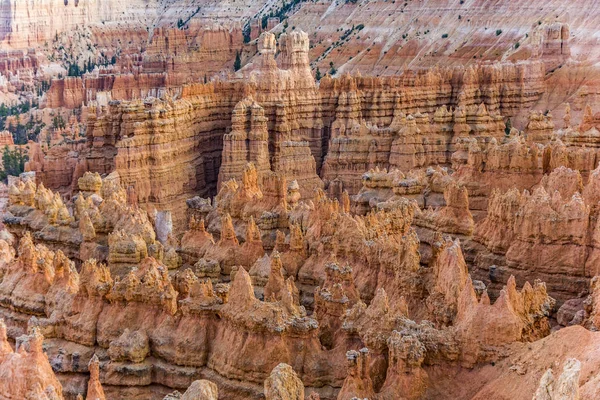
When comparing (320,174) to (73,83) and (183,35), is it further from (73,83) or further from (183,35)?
(183,35)

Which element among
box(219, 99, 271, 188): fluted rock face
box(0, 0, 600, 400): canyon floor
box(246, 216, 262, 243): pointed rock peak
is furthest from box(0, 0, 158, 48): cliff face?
box(246, 216, 262, 243): pointed rock peak

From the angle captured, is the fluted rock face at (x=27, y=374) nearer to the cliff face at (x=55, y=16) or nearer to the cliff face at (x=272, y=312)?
the cliff face at (x=272, y=312)

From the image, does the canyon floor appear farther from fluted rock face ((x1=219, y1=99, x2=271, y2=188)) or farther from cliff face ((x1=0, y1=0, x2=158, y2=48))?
cliff face ((x1=0, y1=0, x2=158, y2=48))

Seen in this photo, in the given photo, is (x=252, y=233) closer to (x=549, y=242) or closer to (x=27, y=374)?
(x=549, y=242)

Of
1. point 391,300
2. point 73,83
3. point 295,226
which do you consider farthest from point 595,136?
point 73,83

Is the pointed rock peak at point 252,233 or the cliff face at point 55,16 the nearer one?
the pointed rock peak at point 252,233

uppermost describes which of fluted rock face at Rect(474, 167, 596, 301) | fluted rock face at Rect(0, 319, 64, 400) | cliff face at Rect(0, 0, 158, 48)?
cliff face at Rect(0, 0, 158, 48)

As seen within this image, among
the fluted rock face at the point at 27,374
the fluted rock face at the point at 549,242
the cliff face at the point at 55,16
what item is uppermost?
the cliff face at the point at 55,16

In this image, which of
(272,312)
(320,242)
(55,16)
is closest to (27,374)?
(272,312)

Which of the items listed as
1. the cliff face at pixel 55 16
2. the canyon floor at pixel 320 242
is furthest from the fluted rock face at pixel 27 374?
the cliff face at pixel 55 16
